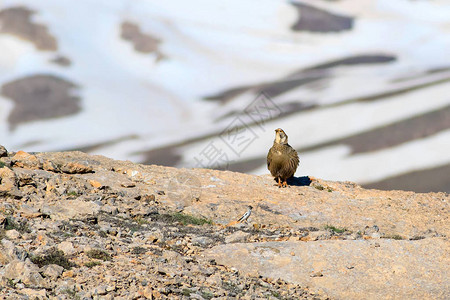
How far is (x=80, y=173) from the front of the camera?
11656mm

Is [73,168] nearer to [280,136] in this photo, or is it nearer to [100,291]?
[280,136]

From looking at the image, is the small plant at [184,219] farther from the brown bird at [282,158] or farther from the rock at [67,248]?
the brown bird at [282,158]

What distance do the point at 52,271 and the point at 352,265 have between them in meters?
4.09

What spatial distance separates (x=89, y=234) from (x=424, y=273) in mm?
4764

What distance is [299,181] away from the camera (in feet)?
46.3

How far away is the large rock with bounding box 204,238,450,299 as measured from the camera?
809 centimetres

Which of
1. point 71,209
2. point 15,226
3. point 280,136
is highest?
point 280,136

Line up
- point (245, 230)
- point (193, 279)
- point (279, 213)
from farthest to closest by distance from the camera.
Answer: point (279, 213), point (245, 230), point (193, 279)

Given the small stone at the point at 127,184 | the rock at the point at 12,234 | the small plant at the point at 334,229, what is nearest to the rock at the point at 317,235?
the small plant at the point at 334,229

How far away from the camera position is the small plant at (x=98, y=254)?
25.0ft

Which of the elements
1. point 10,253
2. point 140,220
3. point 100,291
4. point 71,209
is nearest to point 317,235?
point 140,220

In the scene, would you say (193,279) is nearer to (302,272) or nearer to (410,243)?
(302,272)

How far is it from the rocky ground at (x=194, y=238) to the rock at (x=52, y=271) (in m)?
0.02

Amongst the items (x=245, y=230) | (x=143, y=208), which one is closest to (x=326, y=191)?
(x=245, y=230)
